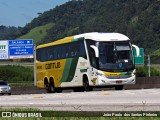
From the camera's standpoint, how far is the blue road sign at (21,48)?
68.9 metres

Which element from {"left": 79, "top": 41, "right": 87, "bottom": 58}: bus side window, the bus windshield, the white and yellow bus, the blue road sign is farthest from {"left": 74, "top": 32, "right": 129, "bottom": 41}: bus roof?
the blue road sign

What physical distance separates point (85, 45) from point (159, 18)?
114020 mm

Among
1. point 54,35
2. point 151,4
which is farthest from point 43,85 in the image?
point 54,35

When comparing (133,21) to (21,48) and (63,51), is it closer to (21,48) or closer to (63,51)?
(21,48)

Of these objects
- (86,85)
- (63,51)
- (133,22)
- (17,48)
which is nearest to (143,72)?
(17,48)

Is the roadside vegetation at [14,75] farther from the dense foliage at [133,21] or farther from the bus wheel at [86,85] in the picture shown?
the dense foliage at [133,21]

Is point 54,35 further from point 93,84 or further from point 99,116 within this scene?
point 99,116

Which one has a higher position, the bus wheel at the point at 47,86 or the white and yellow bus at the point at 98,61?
the white and yellow bus at the point at 98,61

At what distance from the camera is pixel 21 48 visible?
226 ft

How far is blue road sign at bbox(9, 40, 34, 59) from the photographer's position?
226ft

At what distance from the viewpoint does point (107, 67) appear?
31891mm

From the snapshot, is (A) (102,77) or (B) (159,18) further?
(B) (159,18)

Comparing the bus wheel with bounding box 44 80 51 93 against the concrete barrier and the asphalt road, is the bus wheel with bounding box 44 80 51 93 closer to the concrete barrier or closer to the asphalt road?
the concrete barrier

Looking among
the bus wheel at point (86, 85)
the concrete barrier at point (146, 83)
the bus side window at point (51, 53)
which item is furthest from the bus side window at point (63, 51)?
the concrete barrier at point (146, 83)
